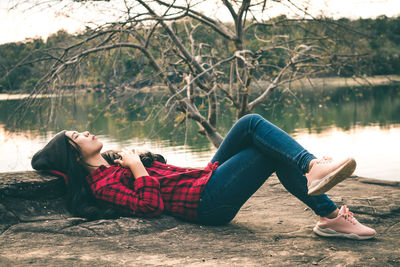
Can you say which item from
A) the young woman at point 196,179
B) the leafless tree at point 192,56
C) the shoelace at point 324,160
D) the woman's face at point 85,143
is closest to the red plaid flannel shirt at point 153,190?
the young woman at point 196,179

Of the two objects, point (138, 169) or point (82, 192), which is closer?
point (138, 169)

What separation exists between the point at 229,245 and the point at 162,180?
58cm

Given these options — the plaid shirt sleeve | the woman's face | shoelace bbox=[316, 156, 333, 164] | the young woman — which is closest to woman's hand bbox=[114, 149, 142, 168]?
the young woman

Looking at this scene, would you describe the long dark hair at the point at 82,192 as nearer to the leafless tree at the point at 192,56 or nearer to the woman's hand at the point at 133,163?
the woman's hand at the point at 133,163

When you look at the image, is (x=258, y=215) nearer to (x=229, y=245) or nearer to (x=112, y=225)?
(x=229, y=245)

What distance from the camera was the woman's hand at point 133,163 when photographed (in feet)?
8.54

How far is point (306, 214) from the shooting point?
332 centimetres

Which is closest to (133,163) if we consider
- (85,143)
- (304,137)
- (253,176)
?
(85,143)

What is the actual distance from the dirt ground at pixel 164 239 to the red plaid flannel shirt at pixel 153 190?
9cm

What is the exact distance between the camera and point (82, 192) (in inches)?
109

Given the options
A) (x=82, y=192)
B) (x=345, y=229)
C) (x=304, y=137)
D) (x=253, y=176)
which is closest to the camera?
(x=345, y=229)

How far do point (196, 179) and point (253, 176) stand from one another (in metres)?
0.35

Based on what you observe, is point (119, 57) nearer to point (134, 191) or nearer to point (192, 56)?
point (192, 56)

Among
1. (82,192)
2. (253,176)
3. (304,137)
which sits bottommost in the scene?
(304,137)
